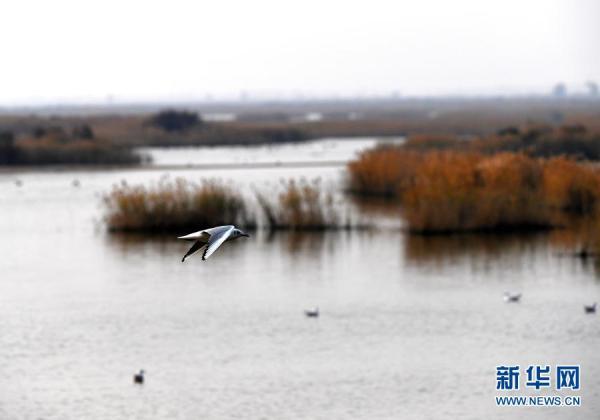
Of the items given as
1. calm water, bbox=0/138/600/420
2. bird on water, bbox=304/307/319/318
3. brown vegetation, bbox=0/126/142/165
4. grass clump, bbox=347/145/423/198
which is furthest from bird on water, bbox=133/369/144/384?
brown vegetation, bbox=0/126/142/165

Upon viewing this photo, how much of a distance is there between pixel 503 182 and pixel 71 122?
6235cm

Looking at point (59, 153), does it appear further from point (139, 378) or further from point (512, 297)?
point (139, 378)

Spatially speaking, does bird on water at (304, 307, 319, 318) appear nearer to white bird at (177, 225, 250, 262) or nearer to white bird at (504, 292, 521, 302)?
white bird at (504, 292, 521, 302)

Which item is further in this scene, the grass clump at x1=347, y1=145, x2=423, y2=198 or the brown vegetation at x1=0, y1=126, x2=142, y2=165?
the brown vegetation at x1=0, y1=126, x2=142, y2=165

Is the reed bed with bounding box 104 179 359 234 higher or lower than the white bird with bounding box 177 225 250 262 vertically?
lower

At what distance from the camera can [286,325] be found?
2238 centimetres

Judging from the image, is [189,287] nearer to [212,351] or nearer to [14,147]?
[212,351]

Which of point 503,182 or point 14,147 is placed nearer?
point 503,182

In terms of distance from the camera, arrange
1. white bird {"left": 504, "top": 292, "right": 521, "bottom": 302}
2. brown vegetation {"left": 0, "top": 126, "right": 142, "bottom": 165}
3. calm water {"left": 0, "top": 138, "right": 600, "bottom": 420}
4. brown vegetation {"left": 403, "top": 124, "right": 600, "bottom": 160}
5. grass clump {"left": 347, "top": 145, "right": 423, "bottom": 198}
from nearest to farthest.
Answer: calm water {"left": 0, "top": 138, "right": 600, "bottom": 420}, white bird {"left": 504, "top": 292, "right": 521, "bottom": 302}, grass clump {"left": 347, "top": 145, "right": 423, "bottom": 198}, brown vegetation {"left": 403, "top": 124, "right": 600, "bottom": 160}, brown vegetation {"left": 0, "top": 126, "right": 142, "bottom": 165}

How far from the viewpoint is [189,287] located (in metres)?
26.6

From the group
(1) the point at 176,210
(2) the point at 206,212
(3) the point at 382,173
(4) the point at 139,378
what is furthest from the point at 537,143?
(4) the point at 139,378

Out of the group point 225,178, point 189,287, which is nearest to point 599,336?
point 189,287

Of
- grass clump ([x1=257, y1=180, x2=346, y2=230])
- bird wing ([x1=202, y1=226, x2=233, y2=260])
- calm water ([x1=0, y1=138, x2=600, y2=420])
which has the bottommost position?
calm water ([x1=0, y1=138, x2=600, y2=420])

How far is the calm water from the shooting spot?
58.7 feet
